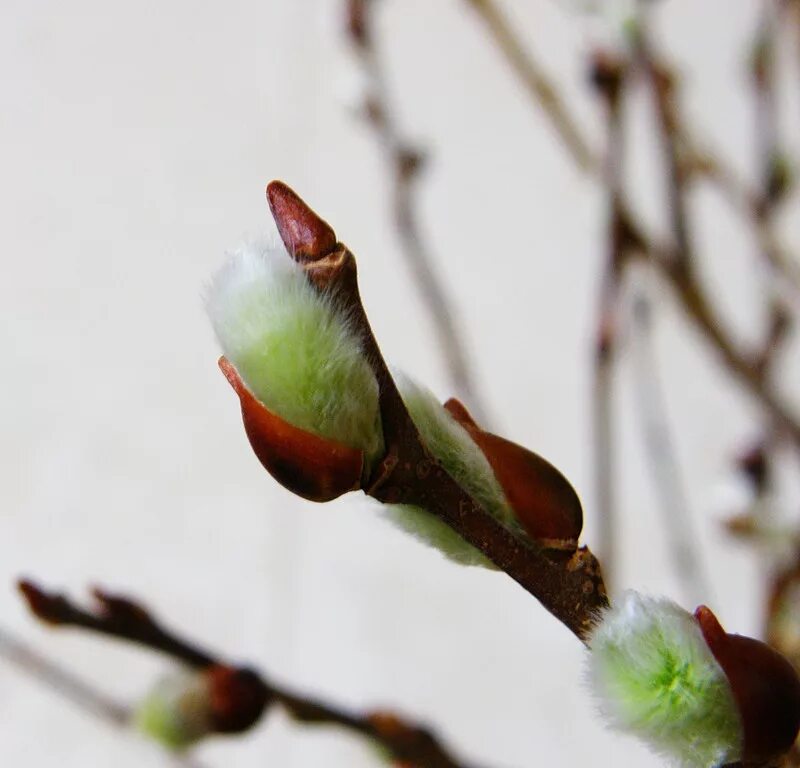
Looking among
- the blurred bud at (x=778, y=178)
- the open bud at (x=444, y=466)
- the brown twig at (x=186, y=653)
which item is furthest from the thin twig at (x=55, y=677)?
the blurred bud at (x=778, y=178)

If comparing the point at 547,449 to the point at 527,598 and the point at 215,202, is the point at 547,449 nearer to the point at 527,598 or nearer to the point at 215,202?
the point at 527,598

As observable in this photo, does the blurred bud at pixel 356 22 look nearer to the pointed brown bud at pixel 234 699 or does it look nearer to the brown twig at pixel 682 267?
the brown twig at pixel 682 267

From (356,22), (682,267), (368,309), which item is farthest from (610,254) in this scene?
(368,309)

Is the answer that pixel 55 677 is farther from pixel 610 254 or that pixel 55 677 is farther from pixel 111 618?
pixel 610 254

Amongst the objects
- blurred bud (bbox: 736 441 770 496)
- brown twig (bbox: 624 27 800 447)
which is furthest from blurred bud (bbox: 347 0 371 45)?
blurred bud (bbox: 736 441 770 496)

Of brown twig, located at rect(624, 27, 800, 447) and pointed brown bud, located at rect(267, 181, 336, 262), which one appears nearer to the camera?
pointed brown bud, located at rect(267, 181, 336, 262)

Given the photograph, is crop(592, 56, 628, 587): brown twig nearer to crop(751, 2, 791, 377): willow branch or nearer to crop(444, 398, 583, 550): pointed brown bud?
crop(751, 2, 791, 377): willow branch
